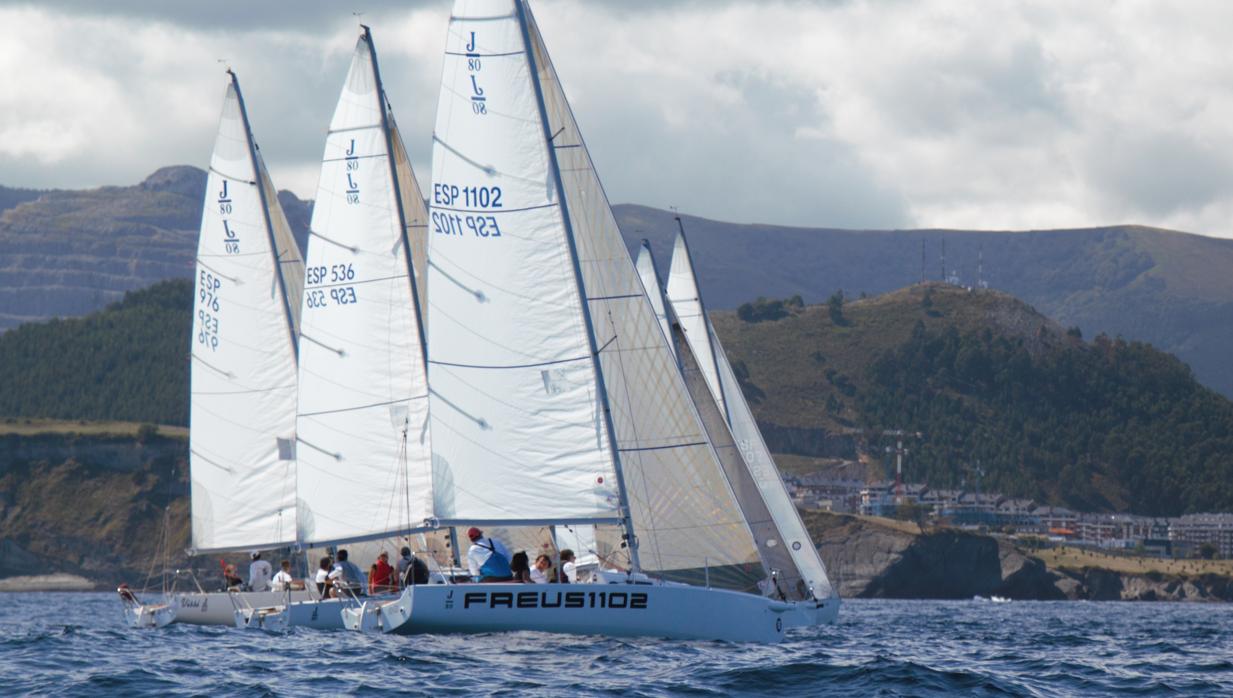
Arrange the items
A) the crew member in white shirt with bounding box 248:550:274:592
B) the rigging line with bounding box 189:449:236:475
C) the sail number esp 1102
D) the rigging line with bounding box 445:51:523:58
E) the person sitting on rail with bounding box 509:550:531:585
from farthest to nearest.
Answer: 1. the rigging line with bounding box 189:449:236:475
2. the crew member in white shirt with bounding box 248:550:274:592
3. the rigging line with bounding box 445:51:523:58
4. the sail number esp 1102
5. the person sitting on rail with bounding box 509:550:531:585

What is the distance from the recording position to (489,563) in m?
32.1

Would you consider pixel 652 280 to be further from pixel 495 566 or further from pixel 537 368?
pixel 495 566

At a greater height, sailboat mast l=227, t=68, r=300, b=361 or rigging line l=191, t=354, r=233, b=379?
sailboat mast l=227, t=68, r=300, b=361

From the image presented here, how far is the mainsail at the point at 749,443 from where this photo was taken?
45.5 meters

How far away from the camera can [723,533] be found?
3419 centimetres

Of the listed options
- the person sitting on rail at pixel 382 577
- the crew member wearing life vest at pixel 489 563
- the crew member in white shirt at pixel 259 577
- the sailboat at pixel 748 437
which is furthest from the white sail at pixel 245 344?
the crew member wearing life vest at pixel 489 563

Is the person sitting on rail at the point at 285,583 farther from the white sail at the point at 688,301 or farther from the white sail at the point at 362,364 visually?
the white sail at the point at 688,301

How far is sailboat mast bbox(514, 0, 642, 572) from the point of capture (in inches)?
1334

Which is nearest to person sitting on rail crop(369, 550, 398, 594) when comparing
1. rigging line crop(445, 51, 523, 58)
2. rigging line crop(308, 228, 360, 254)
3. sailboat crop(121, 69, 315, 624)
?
rigging line crop(308, 228, 360, 254)

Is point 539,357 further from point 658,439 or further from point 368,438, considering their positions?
point 368,438

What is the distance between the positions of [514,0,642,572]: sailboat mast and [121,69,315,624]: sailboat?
18.9 meters

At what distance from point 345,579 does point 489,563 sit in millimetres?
10420

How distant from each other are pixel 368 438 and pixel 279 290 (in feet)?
28.6

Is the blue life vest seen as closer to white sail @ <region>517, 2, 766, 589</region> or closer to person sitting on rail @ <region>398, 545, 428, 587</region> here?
person sitting on rail @ <region>398, 545, 428, 587</region>
